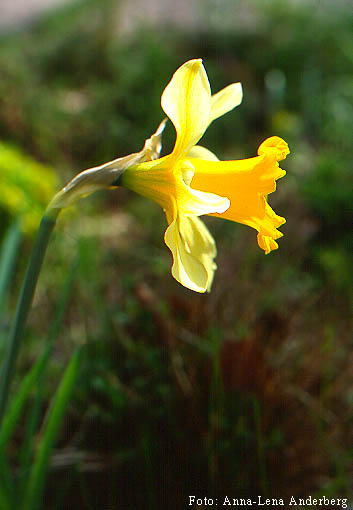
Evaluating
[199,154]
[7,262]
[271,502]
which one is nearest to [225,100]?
[199,154]

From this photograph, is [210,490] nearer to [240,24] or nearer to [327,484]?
[327,484]

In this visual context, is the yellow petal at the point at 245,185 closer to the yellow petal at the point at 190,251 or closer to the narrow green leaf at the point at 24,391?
the yellow petal at the point at 190,251

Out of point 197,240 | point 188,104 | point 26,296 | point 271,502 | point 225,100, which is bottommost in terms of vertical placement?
Result: point 271,502

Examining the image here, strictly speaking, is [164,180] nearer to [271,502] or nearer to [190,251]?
[190,251]

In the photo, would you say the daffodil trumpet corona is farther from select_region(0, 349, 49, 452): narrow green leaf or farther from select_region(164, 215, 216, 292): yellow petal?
select_region(0, 349, 49, 452): narrow green leaf

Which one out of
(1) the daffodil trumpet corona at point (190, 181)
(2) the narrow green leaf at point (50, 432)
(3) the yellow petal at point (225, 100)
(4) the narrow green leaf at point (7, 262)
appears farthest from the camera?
(4) the narrow green leaf at point (7, 262)

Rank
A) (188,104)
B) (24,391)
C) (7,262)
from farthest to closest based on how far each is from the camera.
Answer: (7,262)
(24,391)
(188,104)

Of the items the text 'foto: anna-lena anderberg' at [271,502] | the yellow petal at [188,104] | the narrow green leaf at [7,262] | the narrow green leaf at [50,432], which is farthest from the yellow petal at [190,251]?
the text 'foto: anna-lena anderberg' at [271,502]
